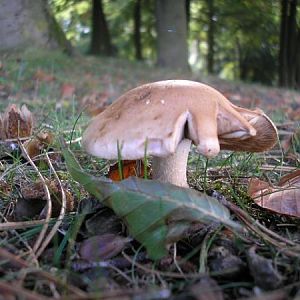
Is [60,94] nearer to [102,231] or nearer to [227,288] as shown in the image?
[102,231]

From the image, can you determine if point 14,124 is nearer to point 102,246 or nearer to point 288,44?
point 102,246

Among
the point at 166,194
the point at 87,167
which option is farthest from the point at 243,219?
the point at 87,167

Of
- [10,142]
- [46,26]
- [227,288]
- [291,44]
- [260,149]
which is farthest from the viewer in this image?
[291,44]

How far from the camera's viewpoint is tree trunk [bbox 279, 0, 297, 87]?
1219cm

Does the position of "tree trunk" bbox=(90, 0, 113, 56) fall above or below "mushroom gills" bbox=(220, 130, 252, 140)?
below

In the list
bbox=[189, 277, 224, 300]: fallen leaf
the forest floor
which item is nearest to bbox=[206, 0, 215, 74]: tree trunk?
the forest floor

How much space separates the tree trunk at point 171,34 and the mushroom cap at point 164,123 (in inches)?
324

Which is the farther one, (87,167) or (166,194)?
(87,167)

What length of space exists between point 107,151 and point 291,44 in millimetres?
12709

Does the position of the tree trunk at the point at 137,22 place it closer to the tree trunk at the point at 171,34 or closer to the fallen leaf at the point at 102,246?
the tree trunk at the point at 171,34

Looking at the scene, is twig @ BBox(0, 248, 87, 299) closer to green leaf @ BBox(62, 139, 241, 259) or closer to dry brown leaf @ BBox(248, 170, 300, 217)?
green leaf @ BBox(62, 139, 241, 259)

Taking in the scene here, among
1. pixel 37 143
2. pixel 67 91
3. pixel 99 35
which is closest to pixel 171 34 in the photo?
pixel 99 35

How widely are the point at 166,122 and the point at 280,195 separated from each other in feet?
1.74

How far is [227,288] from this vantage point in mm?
1076
